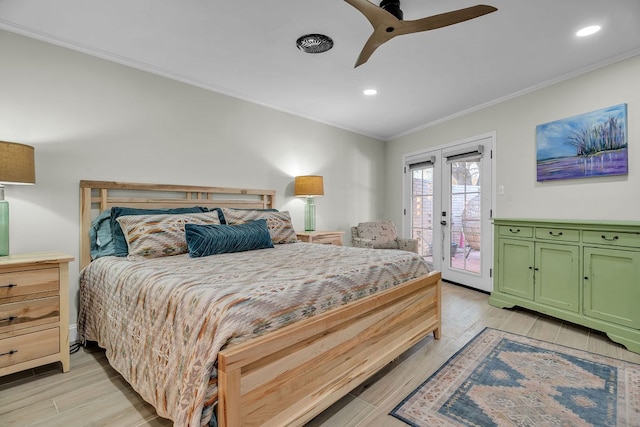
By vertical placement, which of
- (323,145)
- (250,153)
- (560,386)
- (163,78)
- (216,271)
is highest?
(163,78)

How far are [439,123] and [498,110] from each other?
86 cm

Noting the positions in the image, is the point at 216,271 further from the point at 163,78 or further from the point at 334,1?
the point at 163,78

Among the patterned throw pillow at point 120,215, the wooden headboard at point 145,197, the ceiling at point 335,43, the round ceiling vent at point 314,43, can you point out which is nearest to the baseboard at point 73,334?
the wooden headboard at point 145,197

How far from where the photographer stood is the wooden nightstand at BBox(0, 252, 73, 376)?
1.78 metres

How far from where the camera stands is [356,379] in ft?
5.39

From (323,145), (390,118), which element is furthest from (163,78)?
(390,118)

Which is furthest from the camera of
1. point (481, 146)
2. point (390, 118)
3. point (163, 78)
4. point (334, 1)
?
point (390, 118)

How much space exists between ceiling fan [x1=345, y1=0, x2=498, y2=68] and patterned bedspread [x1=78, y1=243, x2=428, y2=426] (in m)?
1.45

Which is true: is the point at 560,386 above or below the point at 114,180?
below

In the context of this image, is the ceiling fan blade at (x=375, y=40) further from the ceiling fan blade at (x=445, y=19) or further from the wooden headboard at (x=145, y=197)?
the wooden headboard at (x=145, y=197)

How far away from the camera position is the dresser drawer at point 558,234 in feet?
8.61

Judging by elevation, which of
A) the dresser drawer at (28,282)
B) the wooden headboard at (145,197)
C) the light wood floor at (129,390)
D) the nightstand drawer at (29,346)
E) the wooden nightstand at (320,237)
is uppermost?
the wooden headboard at (145,197)

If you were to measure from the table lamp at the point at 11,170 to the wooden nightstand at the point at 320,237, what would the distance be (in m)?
2.51

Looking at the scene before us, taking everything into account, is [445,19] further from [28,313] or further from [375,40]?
[28,313]
